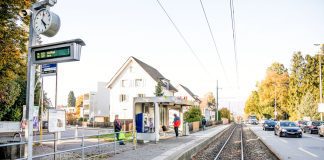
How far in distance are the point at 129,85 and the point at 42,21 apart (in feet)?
149

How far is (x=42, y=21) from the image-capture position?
6.89m

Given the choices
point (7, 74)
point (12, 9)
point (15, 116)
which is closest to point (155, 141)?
point (7, 74)

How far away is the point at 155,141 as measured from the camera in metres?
19.3

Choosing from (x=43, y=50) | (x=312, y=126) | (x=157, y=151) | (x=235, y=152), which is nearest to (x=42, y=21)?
(x=43, y=50)

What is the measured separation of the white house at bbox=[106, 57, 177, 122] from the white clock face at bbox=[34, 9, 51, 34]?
144 ft

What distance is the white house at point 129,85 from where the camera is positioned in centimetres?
5147

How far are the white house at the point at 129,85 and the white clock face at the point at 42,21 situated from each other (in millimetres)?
43993

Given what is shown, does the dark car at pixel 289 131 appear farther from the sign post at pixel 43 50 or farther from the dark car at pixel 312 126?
the sign post at pixel 43 50

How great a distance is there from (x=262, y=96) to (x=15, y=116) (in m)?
64.0

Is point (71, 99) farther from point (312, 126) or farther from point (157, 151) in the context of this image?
point (157, 151)

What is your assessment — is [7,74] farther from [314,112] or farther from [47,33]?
[314,112]

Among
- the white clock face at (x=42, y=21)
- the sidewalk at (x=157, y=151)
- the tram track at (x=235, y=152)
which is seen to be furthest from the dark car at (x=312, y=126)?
the white clock face at (x=42, y=21)

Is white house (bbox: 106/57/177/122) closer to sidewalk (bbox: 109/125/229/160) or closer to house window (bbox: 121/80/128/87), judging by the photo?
house window (bbox: 121/80/128/87)

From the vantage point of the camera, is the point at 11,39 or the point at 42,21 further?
the point at 11,39
